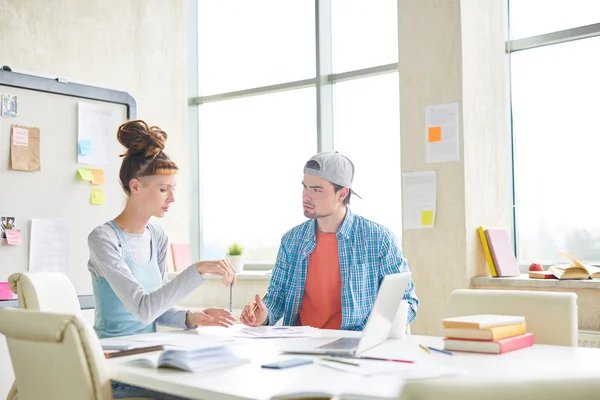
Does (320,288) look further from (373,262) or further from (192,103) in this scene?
(192,103)

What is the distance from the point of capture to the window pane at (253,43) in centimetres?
470

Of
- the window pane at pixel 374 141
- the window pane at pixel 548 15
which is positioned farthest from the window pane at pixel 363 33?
the window pane at pixel 548 15

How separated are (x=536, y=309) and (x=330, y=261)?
2.90ft

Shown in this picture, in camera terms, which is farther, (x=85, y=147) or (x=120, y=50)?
(x=120, y=50)

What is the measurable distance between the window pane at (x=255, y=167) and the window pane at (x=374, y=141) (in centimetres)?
27

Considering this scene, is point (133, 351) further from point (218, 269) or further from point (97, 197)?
point (97, 197)

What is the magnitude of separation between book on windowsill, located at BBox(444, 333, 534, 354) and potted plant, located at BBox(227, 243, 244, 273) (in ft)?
8.95

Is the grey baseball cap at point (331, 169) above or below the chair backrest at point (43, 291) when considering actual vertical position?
above

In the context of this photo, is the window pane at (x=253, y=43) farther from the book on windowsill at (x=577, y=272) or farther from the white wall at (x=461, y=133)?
the book on windowsill at (x=577, y=272)

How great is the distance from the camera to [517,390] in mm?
790

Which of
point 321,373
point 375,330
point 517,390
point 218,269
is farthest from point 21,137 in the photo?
point 517,390

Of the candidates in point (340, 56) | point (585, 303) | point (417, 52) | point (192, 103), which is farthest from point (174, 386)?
point (192, 103)

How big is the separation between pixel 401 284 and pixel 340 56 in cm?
280

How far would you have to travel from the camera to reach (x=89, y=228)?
12.5 feet
